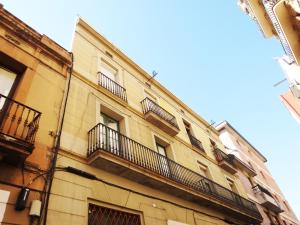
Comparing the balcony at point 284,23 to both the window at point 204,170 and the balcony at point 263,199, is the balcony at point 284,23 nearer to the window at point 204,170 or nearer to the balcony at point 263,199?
the window at point 204,170

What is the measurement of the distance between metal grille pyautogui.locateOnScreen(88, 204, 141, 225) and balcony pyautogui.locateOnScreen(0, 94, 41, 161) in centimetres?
223

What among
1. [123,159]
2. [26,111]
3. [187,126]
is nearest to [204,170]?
[187,126]

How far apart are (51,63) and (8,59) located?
53.5 inches

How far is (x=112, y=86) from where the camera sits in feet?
33.6

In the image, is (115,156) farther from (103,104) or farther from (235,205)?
(235,205)

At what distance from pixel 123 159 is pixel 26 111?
9.39ft

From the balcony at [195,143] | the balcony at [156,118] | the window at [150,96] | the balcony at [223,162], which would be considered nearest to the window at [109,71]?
the balcony at [156,118]

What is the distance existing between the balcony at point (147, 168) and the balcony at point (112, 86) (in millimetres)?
2303

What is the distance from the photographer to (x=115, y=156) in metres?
6.71

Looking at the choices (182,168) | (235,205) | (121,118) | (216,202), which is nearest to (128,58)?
(121,118)

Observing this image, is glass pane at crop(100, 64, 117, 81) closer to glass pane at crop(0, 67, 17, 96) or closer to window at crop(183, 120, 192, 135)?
glass pane at crop(0, 67, 17, 96)

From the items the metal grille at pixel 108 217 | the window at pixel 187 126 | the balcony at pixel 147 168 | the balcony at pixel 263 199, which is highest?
the window at pixel 187 126

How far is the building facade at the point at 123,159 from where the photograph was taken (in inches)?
238

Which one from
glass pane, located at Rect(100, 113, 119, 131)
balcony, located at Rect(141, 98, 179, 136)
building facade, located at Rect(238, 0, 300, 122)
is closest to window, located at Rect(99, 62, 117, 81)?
balcony, located at Rect(141, 98, 179, 136)
